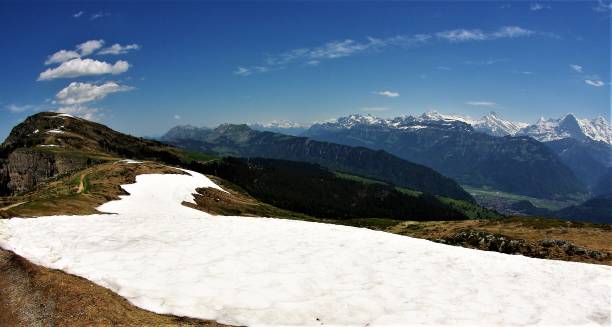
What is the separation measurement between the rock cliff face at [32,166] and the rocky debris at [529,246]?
14878 cm

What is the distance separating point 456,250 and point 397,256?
16.7ft

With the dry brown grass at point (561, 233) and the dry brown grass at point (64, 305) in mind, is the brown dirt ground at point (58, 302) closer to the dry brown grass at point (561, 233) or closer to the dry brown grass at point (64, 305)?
the dry brown grass at point (64, 305)

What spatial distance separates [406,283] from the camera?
2331 centimetres

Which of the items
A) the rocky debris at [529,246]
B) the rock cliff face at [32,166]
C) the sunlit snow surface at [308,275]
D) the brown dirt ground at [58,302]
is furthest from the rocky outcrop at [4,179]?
the rocky debris at [529,246]

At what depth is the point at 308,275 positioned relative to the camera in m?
24.2

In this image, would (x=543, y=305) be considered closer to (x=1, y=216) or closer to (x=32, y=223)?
(x=32, y=223)

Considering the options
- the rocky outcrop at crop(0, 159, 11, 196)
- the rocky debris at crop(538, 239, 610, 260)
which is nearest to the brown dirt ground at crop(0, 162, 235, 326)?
the rocky debris at crop(538, 239, 610, 260)

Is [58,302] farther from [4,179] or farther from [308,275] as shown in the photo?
[4,179]

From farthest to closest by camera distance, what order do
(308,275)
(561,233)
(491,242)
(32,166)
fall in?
(32,166), (561,233), (491,242), (308,275)

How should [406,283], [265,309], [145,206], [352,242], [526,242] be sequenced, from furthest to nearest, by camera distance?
[145,206], [526,242], [352,242], [406,283], [265,309]

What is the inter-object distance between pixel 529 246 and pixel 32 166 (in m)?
181

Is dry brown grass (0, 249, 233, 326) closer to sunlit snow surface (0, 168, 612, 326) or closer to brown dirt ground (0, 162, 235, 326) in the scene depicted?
brown dirt ground (0, 162, 235, 326)

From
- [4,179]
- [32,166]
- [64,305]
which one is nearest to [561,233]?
[64,305]

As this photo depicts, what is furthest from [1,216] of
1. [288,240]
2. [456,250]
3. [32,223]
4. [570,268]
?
[570,268]
